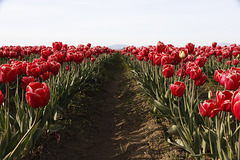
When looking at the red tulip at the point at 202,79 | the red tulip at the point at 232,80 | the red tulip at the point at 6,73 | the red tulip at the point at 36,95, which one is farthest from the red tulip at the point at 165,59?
the red tulip at the point at 6,73

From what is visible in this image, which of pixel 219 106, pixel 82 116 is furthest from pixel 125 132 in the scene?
pixel 219 106

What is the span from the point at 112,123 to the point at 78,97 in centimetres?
178

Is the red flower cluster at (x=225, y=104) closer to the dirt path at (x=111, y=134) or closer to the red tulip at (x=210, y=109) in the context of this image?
the red tulip at (x=210, y=109)

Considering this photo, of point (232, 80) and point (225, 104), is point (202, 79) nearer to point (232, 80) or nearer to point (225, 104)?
point (232, 80)

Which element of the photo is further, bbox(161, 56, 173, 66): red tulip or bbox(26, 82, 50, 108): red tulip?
bbox(161, 56, 173, 66): red tulip

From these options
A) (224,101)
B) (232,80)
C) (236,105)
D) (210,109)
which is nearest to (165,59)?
(232,80)

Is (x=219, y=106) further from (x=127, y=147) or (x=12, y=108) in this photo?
(x=12, y=108)

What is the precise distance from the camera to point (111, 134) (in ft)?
15.1

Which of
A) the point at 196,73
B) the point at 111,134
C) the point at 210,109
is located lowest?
the point at 111,134

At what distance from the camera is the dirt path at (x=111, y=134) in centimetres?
344

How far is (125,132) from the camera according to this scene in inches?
176

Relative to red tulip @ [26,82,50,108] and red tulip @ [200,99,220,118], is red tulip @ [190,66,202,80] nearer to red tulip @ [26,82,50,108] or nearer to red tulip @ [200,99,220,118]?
red tulip @ [200,99,220,118]

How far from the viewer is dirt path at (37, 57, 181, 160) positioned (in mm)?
3441

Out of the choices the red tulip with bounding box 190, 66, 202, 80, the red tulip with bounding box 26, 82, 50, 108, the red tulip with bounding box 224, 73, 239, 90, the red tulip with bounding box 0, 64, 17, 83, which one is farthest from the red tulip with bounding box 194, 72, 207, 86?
the red tulip with bounding box 0, 64, 17, 83
